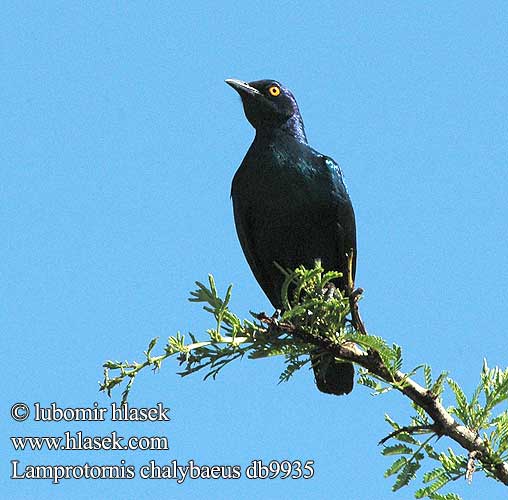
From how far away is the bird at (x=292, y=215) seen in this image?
21.6ft

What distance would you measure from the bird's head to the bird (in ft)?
1.12

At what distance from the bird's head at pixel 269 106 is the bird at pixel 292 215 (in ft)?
1.12

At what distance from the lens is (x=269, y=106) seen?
7.67 meters

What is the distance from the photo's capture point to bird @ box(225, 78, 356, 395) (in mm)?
6578

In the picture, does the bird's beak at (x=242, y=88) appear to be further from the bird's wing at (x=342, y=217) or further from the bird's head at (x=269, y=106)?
the bird's wing at (x=342, y=217)

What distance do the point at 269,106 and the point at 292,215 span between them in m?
1.52

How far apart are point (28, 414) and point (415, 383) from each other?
128 inches

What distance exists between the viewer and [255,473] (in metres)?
5.30

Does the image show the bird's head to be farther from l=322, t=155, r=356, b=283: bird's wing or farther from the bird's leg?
the bird's leg

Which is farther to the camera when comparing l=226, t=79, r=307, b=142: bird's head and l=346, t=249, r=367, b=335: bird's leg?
l=226, t=79, r=307, b=142: bird's head

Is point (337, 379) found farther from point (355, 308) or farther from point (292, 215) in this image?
point (355, 308)

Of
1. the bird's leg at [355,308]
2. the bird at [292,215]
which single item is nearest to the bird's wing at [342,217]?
the bird at [292,215]

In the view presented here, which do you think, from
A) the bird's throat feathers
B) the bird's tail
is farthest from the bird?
the bird's throat feathers

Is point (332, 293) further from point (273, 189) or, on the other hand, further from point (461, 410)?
point (273, 189)
